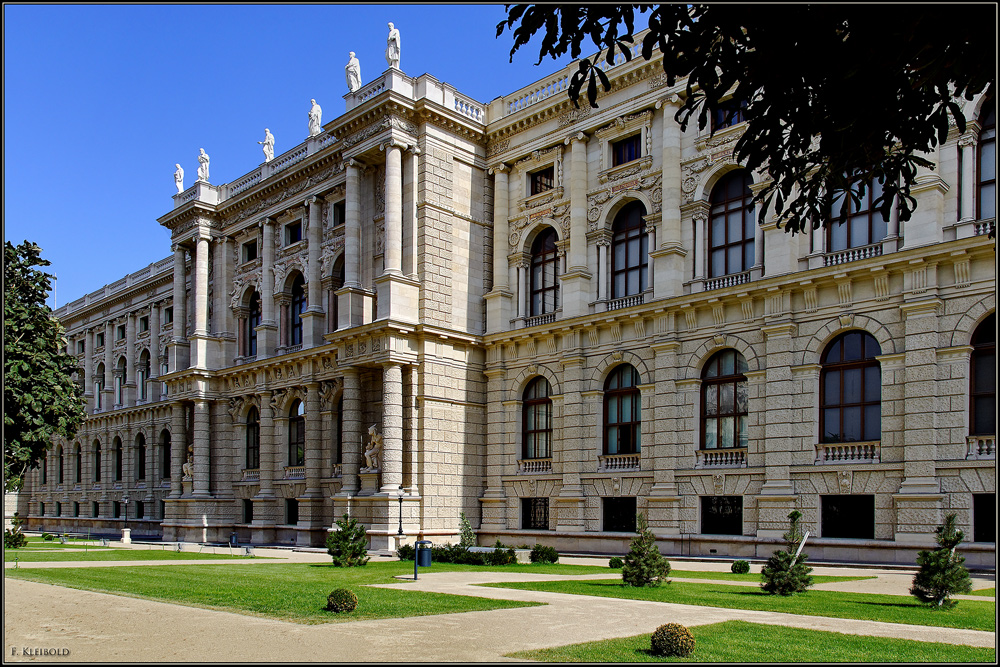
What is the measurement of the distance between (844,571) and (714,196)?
15.8m

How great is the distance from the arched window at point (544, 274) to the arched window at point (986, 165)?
62.3 feet

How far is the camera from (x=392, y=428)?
4100cm

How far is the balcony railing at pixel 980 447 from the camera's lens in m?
27.8

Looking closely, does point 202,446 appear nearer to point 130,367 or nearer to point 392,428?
point 392,428

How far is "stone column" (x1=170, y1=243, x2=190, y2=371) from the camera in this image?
59.9m

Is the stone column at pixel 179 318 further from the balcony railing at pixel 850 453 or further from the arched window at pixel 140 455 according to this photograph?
the balcony railing at pixel 850 453

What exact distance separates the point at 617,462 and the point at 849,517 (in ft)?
34.3

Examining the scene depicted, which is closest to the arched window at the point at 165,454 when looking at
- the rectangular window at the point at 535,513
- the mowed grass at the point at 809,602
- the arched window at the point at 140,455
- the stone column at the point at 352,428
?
the arched window at the point at 140,455

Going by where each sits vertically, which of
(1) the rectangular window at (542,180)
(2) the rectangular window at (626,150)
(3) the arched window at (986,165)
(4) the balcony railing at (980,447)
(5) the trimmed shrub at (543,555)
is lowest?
(5) the trimmed shrub at (543,555)

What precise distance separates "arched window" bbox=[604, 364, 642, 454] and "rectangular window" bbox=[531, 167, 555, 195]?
10.5m

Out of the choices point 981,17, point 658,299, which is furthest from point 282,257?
point 981,17

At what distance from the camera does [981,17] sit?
10.6m

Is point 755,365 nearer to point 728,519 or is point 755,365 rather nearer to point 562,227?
point 728,519

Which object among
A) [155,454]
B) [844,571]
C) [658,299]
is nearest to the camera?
[844,571]
